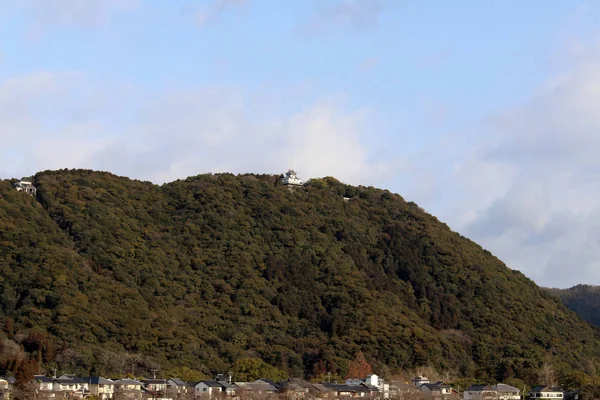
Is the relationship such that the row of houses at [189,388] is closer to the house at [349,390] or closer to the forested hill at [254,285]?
the house at [349,390]

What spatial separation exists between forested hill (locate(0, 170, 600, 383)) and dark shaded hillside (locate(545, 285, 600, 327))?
140ft

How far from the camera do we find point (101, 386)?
282ft

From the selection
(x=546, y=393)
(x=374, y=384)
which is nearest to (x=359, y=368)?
(x=374, y=384)

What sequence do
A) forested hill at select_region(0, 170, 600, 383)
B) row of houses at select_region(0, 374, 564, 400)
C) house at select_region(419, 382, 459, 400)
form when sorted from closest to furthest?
row of houses at select_region(0, 374, 564, 400) < house at select_region(419, 382, 459, 400) < forested hill at select_region(0, 170, 600, 383)

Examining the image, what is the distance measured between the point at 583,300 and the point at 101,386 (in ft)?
371

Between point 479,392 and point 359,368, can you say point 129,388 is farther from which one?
point 479,392

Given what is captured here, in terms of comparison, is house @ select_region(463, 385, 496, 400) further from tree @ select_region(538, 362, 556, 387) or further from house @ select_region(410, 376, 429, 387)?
tree @ select_region(538, 362, 556, 387)

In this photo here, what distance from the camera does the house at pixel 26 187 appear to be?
124562 mm

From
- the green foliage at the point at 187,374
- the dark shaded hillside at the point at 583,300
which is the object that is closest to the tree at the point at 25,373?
the green foliage at the point at 187,374

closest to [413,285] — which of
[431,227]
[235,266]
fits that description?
[431,227]

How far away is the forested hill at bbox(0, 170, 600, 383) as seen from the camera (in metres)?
103

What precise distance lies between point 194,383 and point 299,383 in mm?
8170

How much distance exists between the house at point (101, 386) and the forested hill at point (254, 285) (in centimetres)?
614

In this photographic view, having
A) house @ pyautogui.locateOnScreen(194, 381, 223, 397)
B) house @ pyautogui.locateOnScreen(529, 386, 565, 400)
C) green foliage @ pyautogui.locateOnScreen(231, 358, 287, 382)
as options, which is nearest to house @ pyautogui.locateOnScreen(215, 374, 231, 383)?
green foliage @ pyautogui.locateOnScreen(231, 358, 287, 382)
